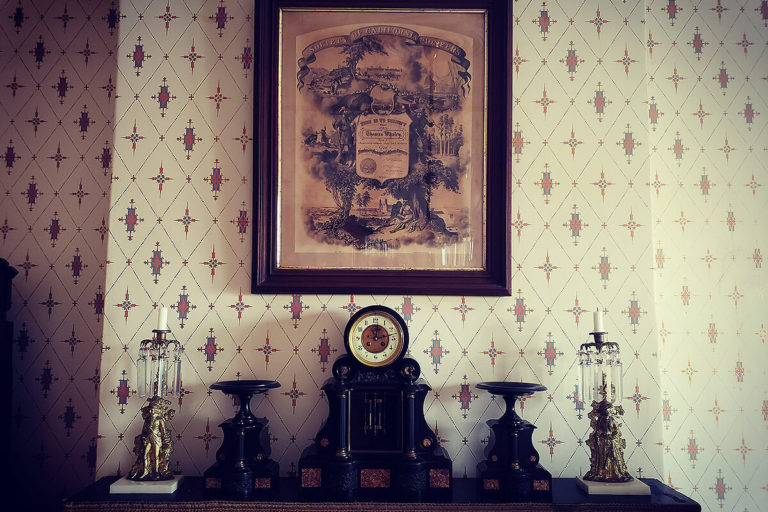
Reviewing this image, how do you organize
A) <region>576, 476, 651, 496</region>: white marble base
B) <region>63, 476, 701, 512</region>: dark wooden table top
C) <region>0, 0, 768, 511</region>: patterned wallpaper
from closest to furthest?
<region>63, 476, 701, 512</region>: dark wooden table top, <region>576, 476, 651, 496</region>: white marble base, <region>0, 0, 768, 511</region>: patterned wallpaper

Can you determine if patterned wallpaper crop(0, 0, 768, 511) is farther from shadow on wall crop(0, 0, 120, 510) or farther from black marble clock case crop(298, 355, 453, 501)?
black marble clock case crop(298, 355, 453, 501)

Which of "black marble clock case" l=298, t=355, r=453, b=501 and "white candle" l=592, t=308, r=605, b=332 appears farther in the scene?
"white candle" l=592, t=308, r=605, b=332

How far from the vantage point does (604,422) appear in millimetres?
2141

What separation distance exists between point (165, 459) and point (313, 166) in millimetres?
1352

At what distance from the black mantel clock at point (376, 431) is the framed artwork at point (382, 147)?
26 centimetres

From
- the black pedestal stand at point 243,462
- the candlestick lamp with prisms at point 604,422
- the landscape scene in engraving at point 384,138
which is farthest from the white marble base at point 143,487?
the candlestick lamp with prisms at point 604,422

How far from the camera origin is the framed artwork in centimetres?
241

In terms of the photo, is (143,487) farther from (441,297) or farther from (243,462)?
(441,297)

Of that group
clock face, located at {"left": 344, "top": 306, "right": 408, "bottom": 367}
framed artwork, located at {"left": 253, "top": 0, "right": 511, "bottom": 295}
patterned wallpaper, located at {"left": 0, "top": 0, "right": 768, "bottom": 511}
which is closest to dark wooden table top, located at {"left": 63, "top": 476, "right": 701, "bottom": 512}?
patterned wallpaper, located at {"left": 0, "top": 0, "right": 768, "bottom": 511}

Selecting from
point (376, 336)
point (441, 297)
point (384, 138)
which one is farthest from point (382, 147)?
point (376, 336)

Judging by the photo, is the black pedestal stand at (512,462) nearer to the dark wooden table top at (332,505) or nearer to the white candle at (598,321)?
the dark wooden table top at (332,505)

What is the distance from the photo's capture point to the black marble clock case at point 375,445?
205 centimetres

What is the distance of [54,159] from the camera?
274 cm

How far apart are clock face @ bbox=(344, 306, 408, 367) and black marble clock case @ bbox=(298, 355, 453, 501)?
1.5 inches
